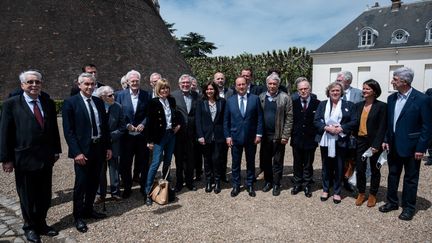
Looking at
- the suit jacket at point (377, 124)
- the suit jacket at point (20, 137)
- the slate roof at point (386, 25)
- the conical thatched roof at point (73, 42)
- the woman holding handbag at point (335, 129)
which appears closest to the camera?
the suit jacket at point (20, 137)

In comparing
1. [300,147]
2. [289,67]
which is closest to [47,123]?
[300,147]

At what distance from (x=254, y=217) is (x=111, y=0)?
2442 cm

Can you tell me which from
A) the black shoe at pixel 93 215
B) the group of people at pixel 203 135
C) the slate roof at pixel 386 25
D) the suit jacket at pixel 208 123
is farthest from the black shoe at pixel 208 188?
the slate roof at pixel 386 25

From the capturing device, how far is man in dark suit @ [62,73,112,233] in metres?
4.63

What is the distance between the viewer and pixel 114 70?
73.0ft

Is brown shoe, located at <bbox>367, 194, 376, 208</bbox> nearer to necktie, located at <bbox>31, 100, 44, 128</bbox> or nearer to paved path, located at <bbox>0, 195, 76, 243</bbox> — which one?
paved path, located at <bbox>0, 195, 76, 243</bbox>

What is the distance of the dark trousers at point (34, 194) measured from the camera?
4398 millimetres

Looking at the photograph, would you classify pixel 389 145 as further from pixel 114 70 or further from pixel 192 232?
pixel 114 70

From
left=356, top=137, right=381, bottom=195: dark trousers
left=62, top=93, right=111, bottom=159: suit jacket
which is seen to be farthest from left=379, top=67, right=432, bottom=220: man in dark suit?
left=62, top=93, right=111, bottom=159: suit jacket

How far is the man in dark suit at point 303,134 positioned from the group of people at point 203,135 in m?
0.02

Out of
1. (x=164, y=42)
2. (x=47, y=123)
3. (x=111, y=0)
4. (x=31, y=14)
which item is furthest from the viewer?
(x=164, y=42)

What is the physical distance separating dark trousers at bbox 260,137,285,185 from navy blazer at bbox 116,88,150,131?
232 centimetres

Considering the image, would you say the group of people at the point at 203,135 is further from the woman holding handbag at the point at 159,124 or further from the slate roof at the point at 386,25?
the slate roof at the point at 386,25

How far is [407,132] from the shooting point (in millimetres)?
4973
